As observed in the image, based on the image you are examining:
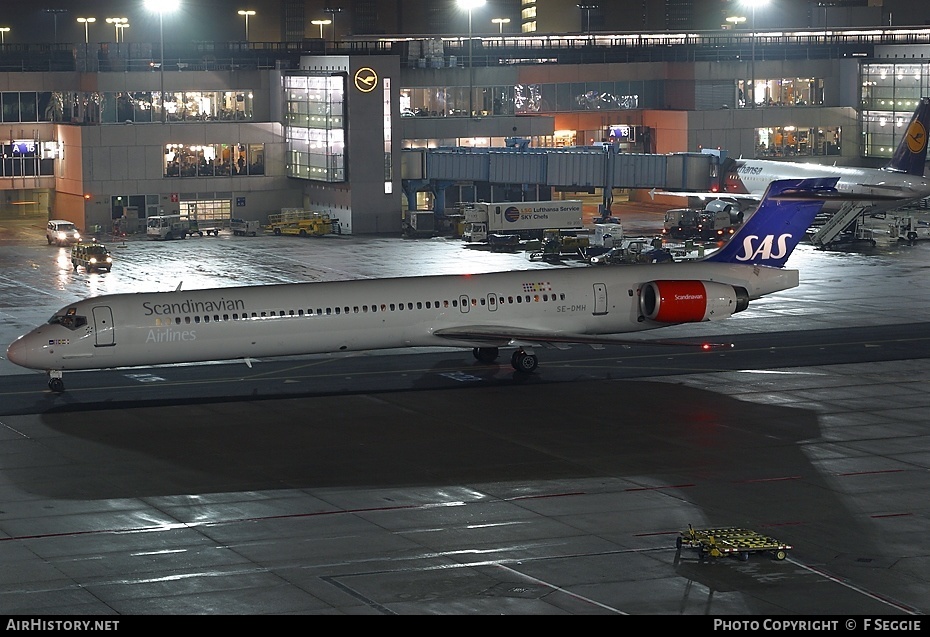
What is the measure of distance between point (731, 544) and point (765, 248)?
24868mm

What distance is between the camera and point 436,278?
51125mm

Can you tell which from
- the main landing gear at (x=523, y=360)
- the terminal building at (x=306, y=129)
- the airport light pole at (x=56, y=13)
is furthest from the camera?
the airport light pole at (x=56, y=13)

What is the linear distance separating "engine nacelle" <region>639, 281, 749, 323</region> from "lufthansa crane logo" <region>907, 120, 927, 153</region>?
1917 inches

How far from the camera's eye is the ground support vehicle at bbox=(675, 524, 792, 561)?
30500 mm

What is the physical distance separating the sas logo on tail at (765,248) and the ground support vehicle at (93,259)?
132 feet

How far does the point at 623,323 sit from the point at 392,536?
21.3m

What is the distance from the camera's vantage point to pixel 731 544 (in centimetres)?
3059

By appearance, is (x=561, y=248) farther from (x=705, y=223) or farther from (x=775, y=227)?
(x=775, y=227)

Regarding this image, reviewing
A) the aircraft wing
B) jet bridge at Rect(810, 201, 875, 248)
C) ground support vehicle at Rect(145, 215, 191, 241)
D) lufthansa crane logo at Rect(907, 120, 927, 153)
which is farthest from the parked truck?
the aircraft wing

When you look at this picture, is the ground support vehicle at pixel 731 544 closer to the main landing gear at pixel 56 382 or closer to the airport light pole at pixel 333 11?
the main landing gear at pixel 56 382

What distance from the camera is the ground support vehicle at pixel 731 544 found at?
100 feet

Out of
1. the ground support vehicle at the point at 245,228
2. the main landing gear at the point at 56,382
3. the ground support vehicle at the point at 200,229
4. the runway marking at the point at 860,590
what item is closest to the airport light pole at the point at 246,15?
the ground support vehicle at the point at 200,229

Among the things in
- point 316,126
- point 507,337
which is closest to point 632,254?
point 316,126

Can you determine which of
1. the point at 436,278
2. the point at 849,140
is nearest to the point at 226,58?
the point at 849,140
